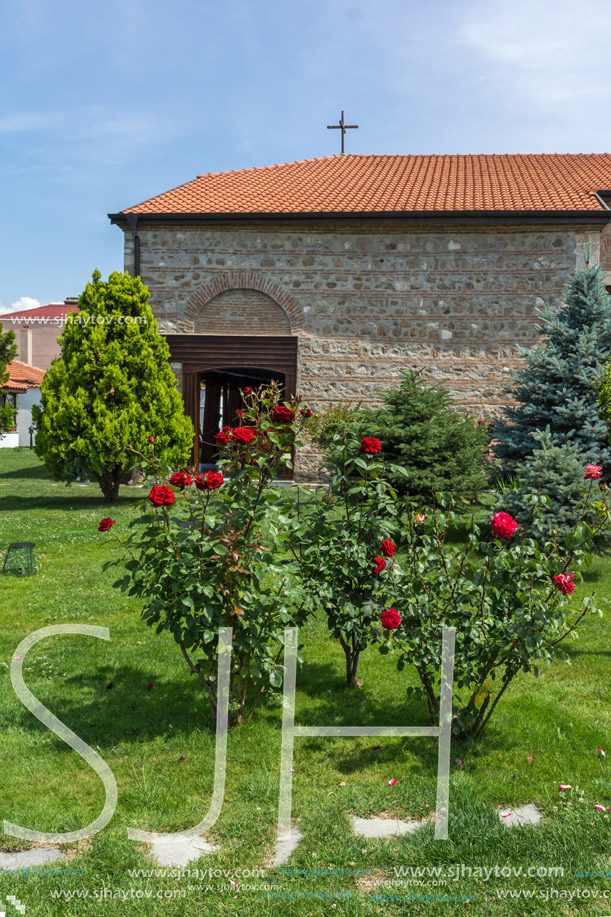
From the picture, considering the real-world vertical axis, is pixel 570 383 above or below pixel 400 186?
below

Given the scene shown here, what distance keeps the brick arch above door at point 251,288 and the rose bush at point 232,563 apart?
1075 cm

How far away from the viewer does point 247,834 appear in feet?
9.24

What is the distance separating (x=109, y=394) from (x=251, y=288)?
4136 mm

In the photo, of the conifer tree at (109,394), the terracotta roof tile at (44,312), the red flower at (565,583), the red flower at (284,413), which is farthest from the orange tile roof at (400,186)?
the terracotta roof tile at (44,312)

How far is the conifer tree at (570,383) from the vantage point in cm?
818

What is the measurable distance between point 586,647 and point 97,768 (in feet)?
12.4

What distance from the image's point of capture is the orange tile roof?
13812 millimetres

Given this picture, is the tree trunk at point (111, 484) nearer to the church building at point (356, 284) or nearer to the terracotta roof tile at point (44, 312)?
the church building at point (356, 284)

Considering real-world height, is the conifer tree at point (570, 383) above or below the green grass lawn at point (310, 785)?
above

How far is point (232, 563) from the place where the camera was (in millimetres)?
3385

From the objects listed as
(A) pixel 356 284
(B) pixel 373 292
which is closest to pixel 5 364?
(A) pixel 356 284

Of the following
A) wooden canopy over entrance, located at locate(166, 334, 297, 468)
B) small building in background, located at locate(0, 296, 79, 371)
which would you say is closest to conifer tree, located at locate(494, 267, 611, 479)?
wooden canopy over entrance, located at locate(166, 334, 297, 468)

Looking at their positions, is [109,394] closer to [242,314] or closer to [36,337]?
[242,314]

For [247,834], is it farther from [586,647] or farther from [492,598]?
[586,647]
